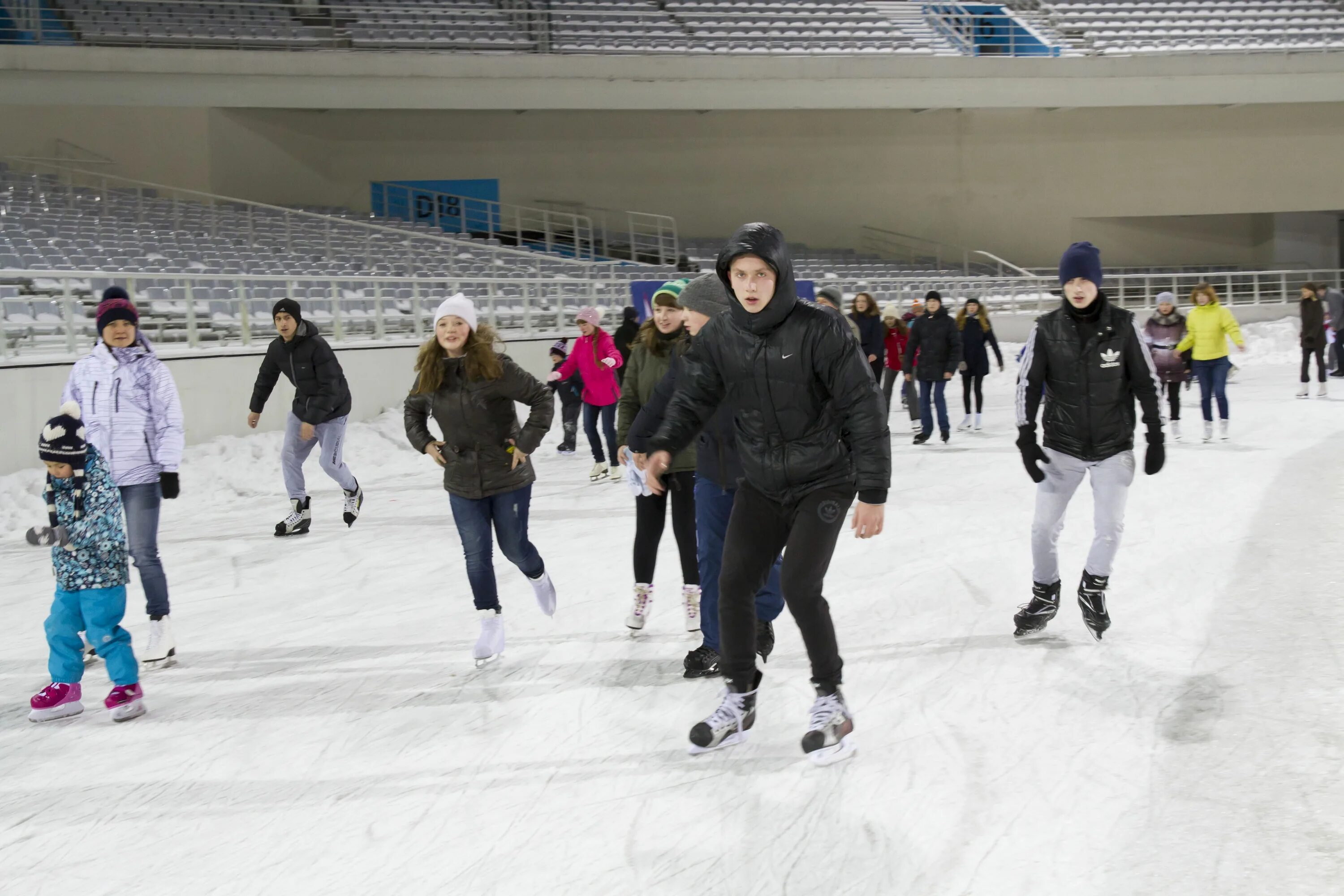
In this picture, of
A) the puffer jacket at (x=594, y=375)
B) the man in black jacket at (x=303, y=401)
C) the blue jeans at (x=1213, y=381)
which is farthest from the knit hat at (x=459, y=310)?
the blue jeans at (x=1213, y=381)

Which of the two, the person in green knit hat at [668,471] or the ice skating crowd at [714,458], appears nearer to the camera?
the ice skating crowd at [714,458]

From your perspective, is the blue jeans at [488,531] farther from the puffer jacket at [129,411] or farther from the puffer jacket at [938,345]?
the puffer jacket at [938,345]

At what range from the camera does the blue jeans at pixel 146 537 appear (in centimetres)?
477

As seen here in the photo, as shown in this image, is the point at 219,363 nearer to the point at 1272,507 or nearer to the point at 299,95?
the point at 1272,507

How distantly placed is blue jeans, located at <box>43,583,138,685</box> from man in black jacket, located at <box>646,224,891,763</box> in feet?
6.69

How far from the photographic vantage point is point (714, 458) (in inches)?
164

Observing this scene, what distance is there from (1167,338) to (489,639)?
25.7 feet

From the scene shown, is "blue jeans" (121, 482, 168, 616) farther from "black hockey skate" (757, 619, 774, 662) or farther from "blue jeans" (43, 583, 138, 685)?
"black hockey skate" (757, 619, 774, 662)

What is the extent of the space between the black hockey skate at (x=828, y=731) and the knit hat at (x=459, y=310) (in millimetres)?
1953

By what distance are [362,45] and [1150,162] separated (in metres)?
17.5

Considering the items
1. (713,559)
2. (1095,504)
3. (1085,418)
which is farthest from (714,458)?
(1095,504)

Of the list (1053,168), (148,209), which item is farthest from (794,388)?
(1053,168)

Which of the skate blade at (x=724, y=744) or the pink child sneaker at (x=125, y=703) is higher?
the pink child sneaker at (x=125, y=703)

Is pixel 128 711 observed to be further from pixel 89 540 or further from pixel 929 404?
pixel 929 404
